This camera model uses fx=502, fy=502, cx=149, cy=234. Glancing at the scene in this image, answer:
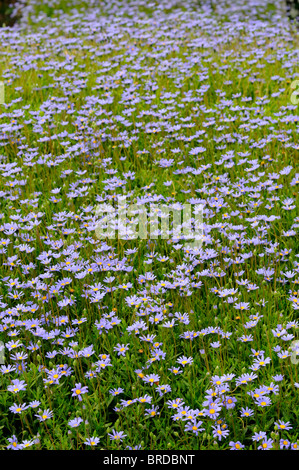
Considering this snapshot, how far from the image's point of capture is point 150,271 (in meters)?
3.97

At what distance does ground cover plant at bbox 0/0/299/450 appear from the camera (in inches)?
114

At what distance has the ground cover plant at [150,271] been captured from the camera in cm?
290

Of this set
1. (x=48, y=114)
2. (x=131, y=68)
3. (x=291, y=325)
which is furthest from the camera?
(x=131, y=68)

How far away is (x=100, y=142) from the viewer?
559 cm

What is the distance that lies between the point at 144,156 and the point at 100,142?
513mm

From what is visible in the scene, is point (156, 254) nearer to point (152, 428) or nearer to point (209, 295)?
point (209, 295)

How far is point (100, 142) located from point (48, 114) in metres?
1.05

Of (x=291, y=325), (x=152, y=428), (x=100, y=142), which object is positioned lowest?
(x=152, y=428)

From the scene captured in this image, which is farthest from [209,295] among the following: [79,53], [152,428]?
[79,53]

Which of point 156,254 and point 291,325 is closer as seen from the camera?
point 291,325

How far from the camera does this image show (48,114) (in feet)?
20.4
